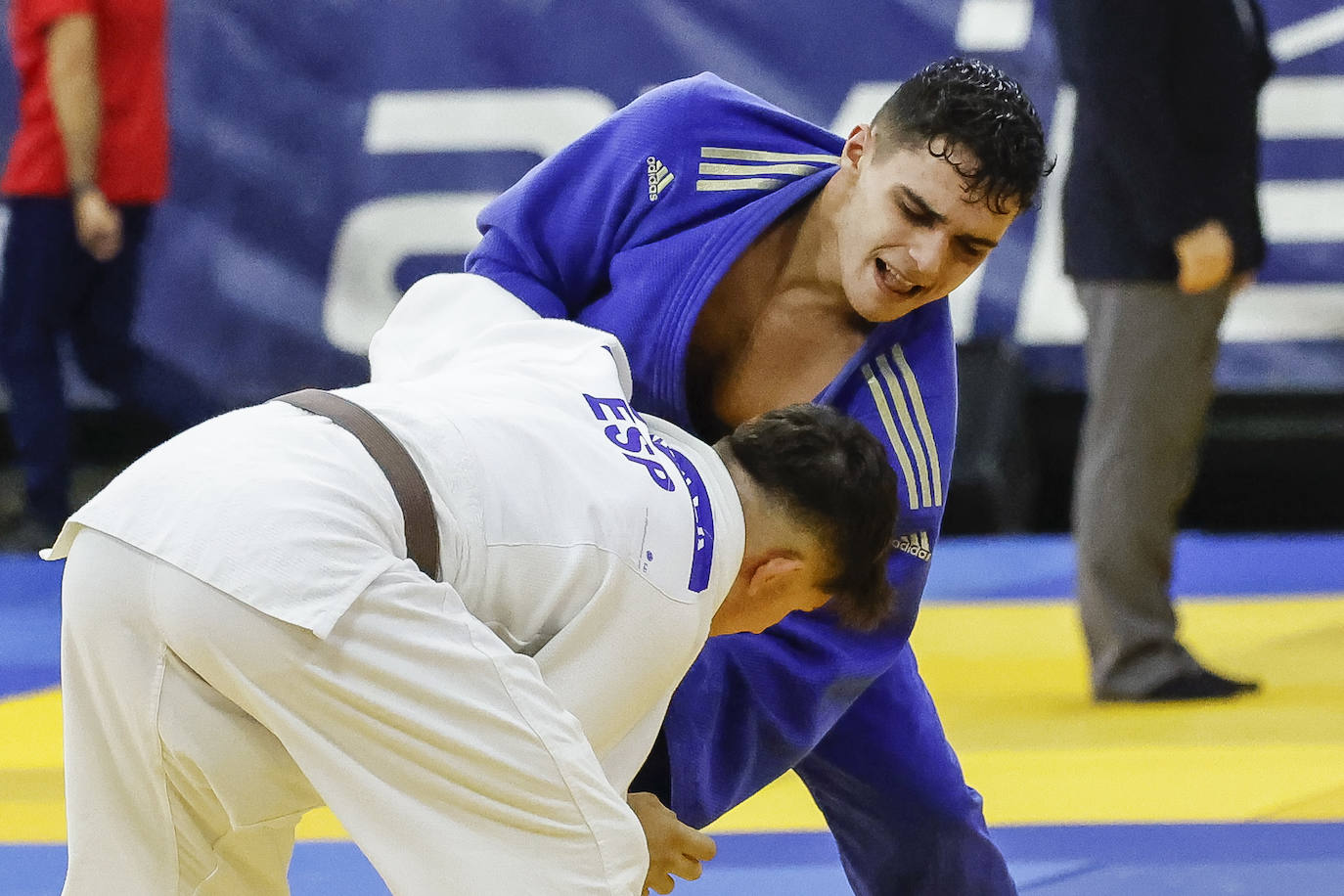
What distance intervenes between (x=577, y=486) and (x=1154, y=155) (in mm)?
2628

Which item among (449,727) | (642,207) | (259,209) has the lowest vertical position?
(259,209)

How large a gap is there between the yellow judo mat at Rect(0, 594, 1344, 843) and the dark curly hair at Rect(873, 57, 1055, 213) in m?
1.53

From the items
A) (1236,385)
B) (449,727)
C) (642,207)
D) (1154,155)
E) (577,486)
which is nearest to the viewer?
(449,727)

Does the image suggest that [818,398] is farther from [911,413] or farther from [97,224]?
[97,224]

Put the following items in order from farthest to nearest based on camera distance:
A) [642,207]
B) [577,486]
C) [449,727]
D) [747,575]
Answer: [642,207], [747,575], [577,486], [449,727]

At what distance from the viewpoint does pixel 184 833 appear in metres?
1.73

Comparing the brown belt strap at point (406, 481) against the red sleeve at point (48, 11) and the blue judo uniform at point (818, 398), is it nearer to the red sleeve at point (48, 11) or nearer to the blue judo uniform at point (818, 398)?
the blue judo uniform at point (818, 398)

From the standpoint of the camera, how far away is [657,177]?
2.41 metres

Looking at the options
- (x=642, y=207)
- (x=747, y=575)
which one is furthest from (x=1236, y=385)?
(x=747, y=575)

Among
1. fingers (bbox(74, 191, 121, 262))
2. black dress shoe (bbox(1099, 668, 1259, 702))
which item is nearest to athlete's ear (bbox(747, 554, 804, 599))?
black dress shoe (bbox(1099, 668, 1259, 702))

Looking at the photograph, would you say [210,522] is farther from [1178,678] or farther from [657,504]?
[1178,678]

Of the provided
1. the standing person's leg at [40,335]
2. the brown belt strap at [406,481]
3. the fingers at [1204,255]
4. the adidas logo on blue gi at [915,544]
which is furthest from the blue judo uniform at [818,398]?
the standing person's leg at [40,335]

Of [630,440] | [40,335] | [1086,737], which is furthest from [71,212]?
[630,440]

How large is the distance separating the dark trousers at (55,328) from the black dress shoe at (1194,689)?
3.77 m
